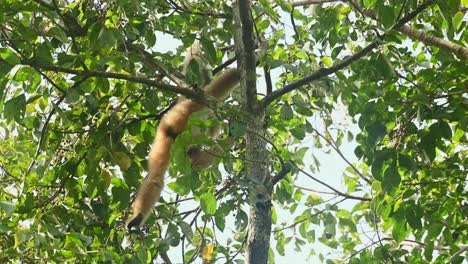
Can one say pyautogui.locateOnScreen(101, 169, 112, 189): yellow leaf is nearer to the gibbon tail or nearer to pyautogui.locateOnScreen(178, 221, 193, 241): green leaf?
the gibbon tail

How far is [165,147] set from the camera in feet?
12.6

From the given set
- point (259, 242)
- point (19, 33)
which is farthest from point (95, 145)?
point (259, 242)

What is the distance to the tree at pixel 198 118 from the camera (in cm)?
307

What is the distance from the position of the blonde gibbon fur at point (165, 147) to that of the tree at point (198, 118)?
11cm

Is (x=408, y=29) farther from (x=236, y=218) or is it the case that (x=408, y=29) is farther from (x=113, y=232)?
(x=113, y=232)

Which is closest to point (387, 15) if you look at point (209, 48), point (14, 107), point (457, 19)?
point (457, 19)

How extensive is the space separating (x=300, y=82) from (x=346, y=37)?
72cm

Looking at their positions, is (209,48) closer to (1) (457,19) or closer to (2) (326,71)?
(2) (326,71)

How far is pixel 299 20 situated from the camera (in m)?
4.73

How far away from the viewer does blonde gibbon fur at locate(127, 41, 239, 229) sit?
372cm

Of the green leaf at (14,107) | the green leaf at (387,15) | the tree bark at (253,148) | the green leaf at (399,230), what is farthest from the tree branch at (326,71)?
the green leaf at (14,107)

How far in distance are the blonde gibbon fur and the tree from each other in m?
0.11

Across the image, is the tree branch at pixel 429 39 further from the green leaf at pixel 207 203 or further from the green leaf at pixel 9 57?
the green leaf at pixel 9 57

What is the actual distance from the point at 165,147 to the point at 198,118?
126 cm
